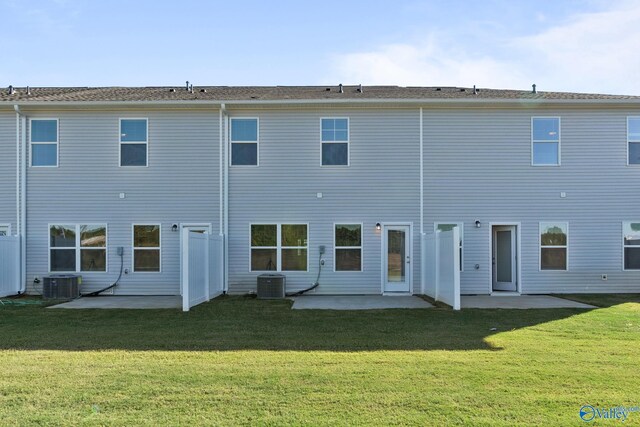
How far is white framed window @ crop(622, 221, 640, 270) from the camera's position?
42.0ft

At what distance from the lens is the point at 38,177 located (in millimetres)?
12891

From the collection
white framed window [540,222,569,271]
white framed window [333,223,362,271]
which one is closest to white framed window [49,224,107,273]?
white framed window [333,223,362,271]

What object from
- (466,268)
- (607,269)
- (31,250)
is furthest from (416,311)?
(31,250)

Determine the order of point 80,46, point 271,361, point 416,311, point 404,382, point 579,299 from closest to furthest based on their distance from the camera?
point 404,382
point 271,361
point 416,311
point 579,299
point 80,46

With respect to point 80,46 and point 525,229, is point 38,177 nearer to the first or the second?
point 80,46

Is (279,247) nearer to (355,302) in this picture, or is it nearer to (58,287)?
(355,302)

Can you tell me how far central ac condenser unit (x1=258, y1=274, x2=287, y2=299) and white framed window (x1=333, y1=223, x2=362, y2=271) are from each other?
1627 millimetres

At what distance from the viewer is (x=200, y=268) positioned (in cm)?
1120

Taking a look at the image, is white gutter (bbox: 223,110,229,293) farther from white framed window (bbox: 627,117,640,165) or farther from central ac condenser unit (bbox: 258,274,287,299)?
white framed window (bbox: 627,117,640,165)

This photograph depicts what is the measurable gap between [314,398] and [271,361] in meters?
1.45

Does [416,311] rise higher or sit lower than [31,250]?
lower

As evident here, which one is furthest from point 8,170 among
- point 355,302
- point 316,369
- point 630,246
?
point 630,246

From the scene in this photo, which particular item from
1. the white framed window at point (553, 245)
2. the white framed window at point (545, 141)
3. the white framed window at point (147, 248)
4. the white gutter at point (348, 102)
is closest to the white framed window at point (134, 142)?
the white gutter at point (348, 102)
